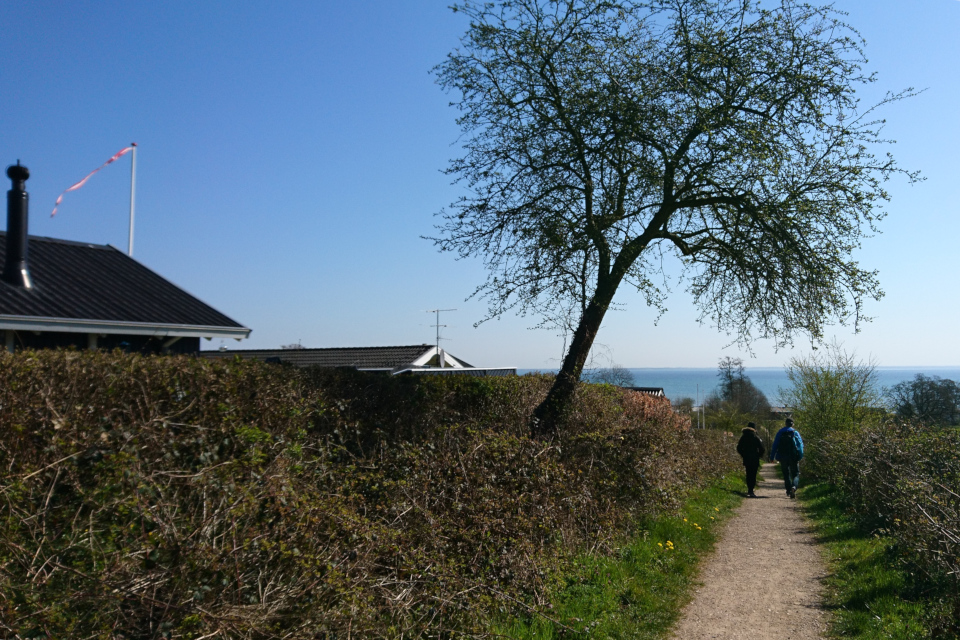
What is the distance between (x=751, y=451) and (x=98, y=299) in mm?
13476

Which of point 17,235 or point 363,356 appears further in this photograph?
point 363,356

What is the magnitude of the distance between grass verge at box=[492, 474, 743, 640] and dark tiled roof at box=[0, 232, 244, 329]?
911 centimetres

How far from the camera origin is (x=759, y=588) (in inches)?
273

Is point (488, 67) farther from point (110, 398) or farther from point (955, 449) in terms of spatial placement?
point (955, 449)

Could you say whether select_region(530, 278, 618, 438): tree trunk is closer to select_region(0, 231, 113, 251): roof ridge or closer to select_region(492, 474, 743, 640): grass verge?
select_region(492, 474, 743, 640): grass verge

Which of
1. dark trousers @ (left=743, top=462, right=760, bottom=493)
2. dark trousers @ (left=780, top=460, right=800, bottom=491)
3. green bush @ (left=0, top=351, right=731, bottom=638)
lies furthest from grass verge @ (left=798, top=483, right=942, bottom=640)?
dark trousers @ (left=743, top=462, right=760, bottom=493)

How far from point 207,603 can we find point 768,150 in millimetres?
8658

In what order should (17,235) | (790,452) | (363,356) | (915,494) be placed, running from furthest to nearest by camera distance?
(363,356) → (790,452) → (17,235) → (915,494)

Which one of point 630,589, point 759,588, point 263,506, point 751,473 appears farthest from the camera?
point 751,473

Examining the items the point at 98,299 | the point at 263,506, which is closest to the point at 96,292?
the point at 98,299

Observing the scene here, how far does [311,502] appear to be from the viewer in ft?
16.7

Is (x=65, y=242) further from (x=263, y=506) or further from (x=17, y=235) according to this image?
(x=263, y=506)

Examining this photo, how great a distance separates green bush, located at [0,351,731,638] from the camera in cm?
358

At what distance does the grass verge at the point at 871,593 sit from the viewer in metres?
5.42
